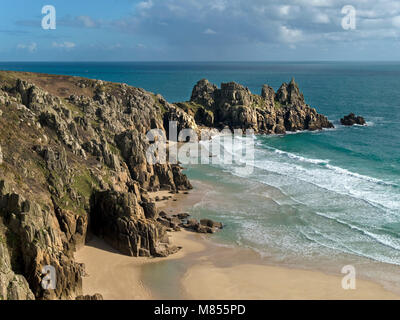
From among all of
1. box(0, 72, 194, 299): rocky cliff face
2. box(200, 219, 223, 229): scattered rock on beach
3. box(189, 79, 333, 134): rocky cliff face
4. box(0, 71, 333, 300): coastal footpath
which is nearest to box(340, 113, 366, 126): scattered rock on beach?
box(189, 79, 333, 134): rocky cliff face

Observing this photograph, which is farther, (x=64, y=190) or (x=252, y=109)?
(x=252, y=109)

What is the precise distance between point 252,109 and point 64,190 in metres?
83.1

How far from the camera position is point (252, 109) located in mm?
120125

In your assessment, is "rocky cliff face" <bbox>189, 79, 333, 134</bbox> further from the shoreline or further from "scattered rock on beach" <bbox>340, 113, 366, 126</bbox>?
the shoreline

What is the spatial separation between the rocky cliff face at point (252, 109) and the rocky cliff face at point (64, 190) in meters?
50.4

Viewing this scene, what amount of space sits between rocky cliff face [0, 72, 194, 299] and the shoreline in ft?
5.78

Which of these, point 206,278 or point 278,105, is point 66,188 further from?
point 278,105

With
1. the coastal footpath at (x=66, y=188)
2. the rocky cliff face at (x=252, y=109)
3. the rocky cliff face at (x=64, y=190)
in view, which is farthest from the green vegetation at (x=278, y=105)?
the rocky cliff face at (x=64, y=190)

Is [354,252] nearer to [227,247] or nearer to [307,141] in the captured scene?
[227,247]

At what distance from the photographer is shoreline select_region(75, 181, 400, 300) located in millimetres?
37094

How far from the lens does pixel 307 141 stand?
106688 millimetres

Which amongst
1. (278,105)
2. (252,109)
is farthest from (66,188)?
(278,105)

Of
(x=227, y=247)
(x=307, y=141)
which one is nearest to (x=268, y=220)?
(x=227, y=247)
